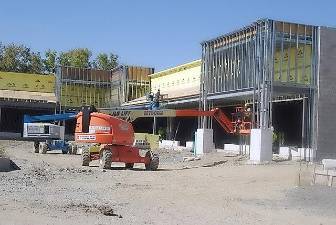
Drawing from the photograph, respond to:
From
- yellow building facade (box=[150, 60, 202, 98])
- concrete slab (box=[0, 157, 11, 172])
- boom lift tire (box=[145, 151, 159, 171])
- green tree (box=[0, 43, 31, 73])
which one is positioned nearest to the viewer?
concrete slab (box=[0, 157, 11, 172])

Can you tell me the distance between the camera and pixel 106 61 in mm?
89562

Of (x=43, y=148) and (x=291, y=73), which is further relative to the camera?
(x=43, y=148)

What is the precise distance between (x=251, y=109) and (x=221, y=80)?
4.60 metres

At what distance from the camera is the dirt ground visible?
1140 cm

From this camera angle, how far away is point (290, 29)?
27266 mm

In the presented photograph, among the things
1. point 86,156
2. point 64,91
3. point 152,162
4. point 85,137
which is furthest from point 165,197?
point 64,91

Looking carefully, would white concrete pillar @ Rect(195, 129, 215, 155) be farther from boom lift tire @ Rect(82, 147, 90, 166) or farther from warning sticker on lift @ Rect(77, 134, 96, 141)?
warning sticker on lift @ Rect(77, 134, 96, 141)

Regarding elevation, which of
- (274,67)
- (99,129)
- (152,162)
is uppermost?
(274,67)

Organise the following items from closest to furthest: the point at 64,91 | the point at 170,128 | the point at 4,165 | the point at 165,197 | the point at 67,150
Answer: the point at 165,197, the point at 4,165, the point at 67,150, the point at 170,128, the point at 64,91

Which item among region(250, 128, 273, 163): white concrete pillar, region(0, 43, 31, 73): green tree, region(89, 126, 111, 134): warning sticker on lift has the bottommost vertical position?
region(250, 128, 273, 163): white concrete pillar

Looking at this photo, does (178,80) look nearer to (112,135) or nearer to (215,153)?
(215,153)

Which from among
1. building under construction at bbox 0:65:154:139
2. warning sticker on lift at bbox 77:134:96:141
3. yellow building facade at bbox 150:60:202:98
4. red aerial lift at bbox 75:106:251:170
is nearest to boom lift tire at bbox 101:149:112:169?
red aerial lift at bbox 75:106:251:170

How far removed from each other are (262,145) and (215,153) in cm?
678

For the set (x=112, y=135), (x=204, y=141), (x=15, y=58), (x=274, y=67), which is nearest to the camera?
(x=112, y=135)
